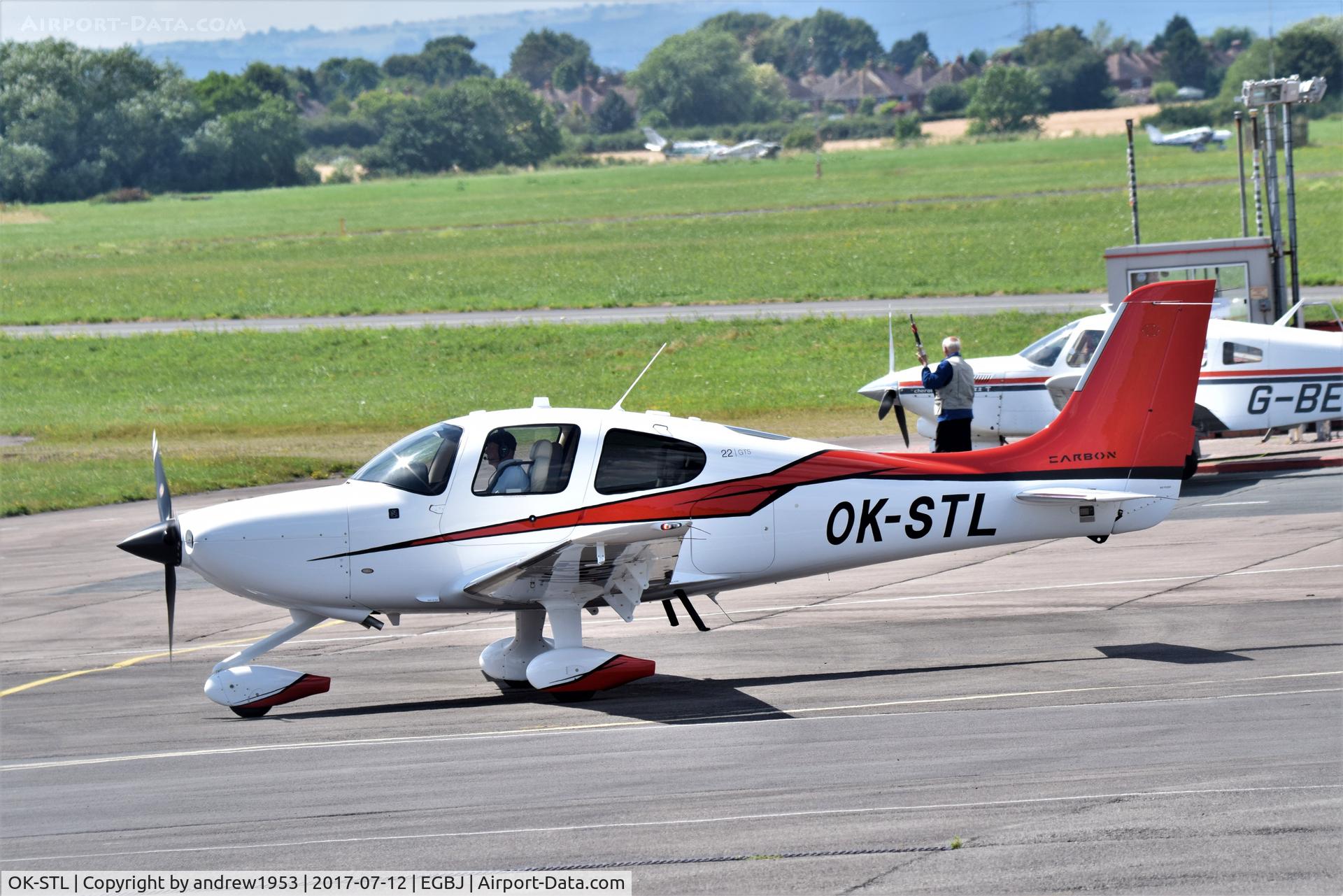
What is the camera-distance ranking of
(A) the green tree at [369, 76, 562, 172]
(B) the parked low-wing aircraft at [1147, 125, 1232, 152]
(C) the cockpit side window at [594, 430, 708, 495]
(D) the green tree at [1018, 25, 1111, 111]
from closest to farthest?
1. (C) the cockpit side window at [594, 430, 708, 495]
2. (B) the parked low-wing aircraft at [1147, 125, 1232, 152]
3. (A) the green tree at [369, 76, 562, 172]
4. (D) the green tree at [1018, 25, 1111, 111]

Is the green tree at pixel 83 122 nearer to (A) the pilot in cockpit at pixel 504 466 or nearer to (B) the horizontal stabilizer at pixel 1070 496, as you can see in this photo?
(A) the pilot in cockpit at pixel 504 466

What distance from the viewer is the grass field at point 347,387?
999 inches

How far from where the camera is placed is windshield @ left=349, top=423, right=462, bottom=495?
36.2 feet

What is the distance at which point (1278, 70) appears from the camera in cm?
13162

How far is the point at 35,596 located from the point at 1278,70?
137 m

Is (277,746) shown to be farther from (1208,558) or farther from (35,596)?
(1208,558)

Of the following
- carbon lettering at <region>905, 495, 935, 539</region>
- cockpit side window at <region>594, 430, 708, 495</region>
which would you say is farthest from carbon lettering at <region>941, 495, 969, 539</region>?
cockpit side window at <region>594, 430, 708, 495</region>

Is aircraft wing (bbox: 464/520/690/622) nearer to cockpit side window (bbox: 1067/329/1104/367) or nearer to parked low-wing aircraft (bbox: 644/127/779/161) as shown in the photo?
cockpit side window (bbox: 1067/329/1104/367)

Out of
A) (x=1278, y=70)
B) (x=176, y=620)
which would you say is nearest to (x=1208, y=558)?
(x=176, y=620)

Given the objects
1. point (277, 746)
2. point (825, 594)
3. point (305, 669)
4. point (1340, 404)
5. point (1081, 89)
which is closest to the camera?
point (277, 746)

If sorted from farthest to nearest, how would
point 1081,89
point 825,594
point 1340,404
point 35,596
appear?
point 1081,89 < point 1340,404 < point 35,596 < point 825,594

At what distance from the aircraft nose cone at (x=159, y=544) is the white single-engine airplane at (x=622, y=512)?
15 mm

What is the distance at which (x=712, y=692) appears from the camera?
11.1 metres

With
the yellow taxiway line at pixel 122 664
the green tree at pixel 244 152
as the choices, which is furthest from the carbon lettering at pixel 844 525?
the green tree at pixel 244 152
